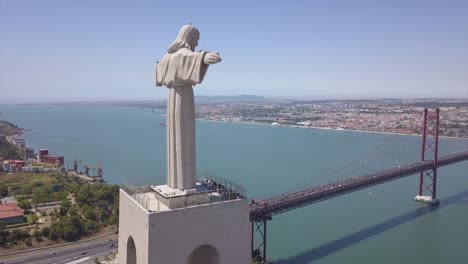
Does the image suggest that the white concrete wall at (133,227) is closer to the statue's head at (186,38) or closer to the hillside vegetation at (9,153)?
the statue's head at (186,38)

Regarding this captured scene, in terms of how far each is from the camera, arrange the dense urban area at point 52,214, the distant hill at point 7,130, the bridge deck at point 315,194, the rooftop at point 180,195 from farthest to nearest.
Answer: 1. the distant hill at point 7,130
2. the bridge deck at point 315,194
3. the dense urban area at point 52,214
4. the rooftop at point 180,195

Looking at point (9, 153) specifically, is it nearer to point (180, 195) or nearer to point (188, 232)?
point (180, 195)

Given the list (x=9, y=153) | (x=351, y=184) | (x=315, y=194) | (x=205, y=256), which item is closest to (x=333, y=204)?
(x=351, y=184)

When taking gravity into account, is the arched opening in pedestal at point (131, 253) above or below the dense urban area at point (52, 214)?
above

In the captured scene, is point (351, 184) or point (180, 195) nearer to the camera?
point (180, 195)

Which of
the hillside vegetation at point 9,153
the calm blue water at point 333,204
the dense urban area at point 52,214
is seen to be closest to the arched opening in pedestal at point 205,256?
the calm blue water at point 333,204

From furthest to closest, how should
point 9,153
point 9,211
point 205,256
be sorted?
point 9,153 → point 9,211 → point 205,256
